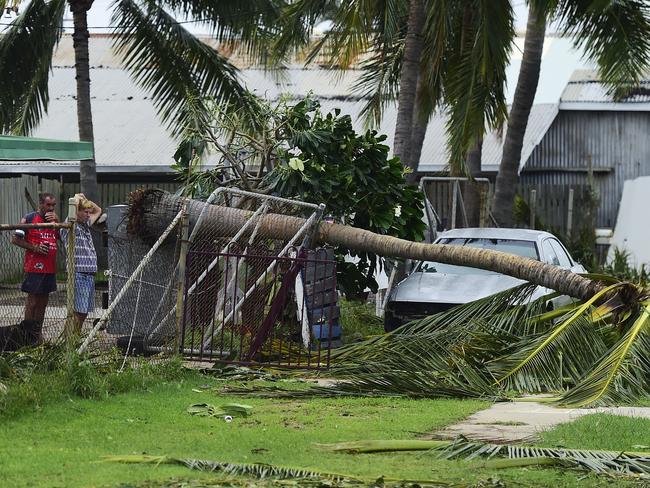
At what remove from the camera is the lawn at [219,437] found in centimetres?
691

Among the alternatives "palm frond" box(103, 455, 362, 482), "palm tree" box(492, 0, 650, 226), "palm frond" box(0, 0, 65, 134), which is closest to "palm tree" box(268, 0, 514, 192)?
"palm tree" box(492, 0, 650, 226)

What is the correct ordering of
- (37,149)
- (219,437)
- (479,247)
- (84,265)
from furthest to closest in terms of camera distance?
(479,247), (84,265), (37,149), (219,437)

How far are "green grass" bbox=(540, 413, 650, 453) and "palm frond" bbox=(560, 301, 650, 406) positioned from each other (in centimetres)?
109

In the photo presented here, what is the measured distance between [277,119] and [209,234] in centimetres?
A: 246

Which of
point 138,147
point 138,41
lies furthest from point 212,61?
point 138,147

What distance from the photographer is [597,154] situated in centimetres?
2723

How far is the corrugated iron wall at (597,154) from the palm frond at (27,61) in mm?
10995

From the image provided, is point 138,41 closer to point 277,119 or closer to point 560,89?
point 277,119

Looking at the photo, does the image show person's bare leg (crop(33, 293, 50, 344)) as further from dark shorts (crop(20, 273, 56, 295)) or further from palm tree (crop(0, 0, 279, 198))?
palm tree (crop(0, 0, 279, 198))

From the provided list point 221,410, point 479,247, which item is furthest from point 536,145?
point 221,410

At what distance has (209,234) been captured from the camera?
42.1ft

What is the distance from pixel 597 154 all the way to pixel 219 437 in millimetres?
20460

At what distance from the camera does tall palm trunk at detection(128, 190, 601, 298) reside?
1277 centimetres

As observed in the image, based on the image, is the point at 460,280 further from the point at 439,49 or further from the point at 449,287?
the point at 439,49
